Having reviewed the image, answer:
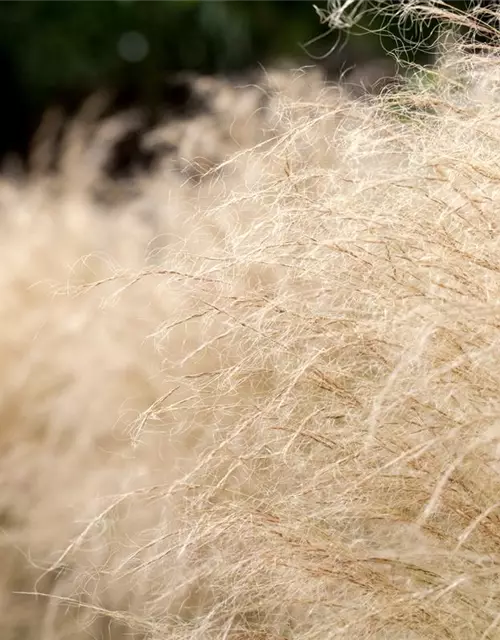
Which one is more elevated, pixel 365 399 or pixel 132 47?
pixel 365 399

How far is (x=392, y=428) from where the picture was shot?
1195 millimetres

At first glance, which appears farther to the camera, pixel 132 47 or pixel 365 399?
pixel 132 47

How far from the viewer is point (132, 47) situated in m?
7.05

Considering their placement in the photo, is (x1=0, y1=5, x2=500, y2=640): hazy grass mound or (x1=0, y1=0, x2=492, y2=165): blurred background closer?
(x1=0, y1=5, x2=500, y2=640): hazy grass mound

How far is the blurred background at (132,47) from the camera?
630 cm

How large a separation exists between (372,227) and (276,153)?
0.25 m

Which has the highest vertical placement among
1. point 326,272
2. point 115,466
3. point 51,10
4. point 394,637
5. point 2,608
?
point 326,272

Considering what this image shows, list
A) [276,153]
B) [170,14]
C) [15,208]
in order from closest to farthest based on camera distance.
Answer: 1. [276,153]
2. [15,208]
3. [170,14]

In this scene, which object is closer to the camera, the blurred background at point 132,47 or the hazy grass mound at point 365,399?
the hazy grass mound at point 365,399

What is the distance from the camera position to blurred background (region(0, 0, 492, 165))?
630 cm

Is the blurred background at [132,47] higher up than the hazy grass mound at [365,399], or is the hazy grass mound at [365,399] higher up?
the hazy grass mound at [365,399]

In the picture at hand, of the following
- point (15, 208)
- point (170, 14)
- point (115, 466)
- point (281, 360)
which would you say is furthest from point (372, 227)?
point (170, 14)

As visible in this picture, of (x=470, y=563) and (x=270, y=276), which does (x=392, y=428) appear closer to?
(x=470, y=563)

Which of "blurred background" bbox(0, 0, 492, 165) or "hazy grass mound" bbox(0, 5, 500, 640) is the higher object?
"hazy grass mound" bbox(0, 5, 500, 640)
